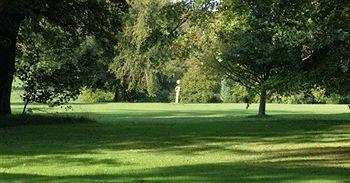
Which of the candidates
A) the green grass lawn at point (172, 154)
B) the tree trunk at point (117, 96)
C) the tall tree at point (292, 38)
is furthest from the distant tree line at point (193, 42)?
the tree trunk at point (117, 96)

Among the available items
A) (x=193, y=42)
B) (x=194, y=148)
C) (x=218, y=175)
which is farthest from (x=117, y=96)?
(x=218, y=175)

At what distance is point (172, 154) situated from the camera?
15719mm

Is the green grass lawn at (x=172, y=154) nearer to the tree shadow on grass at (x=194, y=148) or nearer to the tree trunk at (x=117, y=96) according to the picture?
the tree shadow on grass at (x=194, y=148)

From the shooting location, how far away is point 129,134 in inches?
866

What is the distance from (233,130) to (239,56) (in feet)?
32.9

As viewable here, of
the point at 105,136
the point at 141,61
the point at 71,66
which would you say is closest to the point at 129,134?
the point at 105,136

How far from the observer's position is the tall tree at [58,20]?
23.4 meters

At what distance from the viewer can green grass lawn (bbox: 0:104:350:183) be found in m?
11.5

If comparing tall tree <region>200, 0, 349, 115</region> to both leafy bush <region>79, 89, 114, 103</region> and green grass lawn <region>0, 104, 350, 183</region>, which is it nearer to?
green grass lawn <region>0, 104, 350, 183</region>

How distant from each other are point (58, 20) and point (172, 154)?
13598 millimetres

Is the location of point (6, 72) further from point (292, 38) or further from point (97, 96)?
point (97, 96)

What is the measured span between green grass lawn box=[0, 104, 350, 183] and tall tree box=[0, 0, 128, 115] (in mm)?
3546

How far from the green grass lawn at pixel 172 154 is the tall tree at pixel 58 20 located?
3.55 m

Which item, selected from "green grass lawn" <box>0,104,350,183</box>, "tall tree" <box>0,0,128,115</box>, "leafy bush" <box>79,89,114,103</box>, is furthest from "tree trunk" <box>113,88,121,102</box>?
"green grass lawn" <box>0,104,350,183</box>
